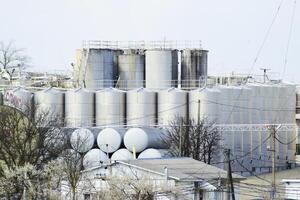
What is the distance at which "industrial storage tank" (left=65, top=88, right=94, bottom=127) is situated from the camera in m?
58.3

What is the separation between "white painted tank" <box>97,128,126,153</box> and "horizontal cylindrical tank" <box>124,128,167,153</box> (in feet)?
1.68

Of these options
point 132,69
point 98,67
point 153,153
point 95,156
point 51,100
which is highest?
point 98,67

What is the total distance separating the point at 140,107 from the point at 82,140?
6.88 m

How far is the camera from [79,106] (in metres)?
58.3

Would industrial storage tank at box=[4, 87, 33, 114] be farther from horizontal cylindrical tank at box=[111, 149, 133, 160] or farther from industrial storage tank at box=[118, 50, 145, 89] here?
industrial storage tank at box=[118, 50, 145, 89]

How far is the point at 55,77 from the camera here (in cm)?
6956

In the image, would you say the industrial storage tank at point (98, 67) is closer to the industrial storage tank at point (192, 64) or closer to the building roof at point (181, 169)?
the industrial storage tank at point (192, 64)

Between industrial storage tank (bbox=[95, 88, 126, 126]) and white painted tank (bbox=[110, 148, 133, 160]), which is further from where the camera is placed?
industrial storage tank (bbox=[95, 88, 126, 126])

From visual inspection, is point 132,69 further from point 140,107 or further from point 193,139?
point 193,139

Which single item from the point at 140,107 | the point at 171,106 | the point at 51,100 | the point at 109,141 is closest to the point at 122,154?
the point at 109,141

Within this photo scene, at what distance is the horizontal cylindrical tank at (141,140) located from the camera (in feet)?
173

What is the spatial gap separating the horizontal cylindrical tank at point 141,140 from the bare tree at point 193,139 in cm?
54

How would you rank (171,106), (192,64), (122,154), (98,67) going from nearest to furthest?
(122,154)
(171,106)
(98,67)
(192,64)

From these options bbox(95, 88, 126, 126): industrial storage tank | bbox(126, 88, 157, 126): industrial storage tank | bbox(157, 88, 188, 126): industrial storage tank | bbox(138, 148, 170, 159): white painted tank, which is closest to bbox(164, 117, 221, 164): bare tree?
bbox(138, 148, 170, 159): white painted tank
